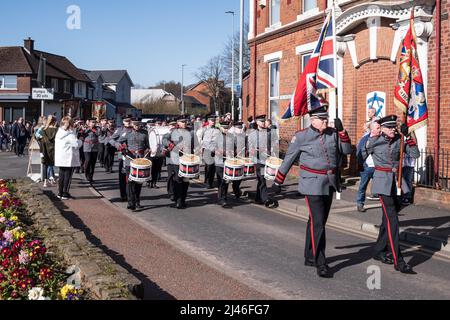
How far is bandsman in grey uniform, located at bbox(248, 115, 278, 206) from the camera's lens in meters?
13.2

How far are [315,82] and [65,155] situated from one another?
641cm

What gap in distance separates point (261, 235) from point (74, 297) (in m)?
5.18

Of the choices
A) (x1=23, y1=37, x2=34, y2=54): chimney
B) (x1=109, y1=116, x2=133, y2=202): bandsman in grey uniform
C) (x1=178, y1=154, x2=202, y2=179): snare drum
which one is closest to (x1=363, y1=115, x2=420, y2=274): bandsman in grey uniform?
(x1=178, y1=154, x2=202, y2=179): snare drum

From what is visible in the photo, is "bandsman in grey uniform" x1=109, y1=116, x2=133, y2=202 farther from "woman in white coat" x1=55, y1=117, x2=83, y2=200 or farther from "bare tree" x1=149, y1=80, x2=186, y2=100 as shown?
"bare tree" x1=149, y1=80, x2=186, y2=100

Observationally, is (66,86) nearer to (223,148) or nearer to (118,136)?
(118,136)

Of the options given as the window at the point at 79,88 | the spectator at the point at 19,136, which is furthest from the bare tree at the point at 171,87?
the spectator at the point at 19,136

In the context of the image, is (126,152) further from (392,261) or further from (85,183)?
(392,261)

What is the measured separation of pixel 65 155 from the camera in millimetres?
13336

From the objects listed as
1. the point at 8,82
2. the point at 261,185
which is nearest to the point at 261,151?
the point at 261,185

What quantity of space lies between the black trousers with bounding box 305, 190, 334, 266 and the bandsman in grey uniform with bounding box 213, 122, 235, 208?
5515 mm

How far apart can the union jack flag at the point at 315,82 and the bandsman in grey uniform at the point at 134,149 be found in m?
3.72

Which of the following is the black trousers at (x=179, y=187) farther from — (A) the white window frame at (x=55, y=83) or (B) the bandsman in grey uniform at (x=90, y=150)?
(A) the white window frame at (x=55, y=83)

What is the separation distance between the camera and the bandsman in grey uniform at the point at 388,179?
772 cm

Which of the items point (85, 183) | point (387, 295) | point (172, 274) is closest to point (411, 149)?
point (387, 295)
